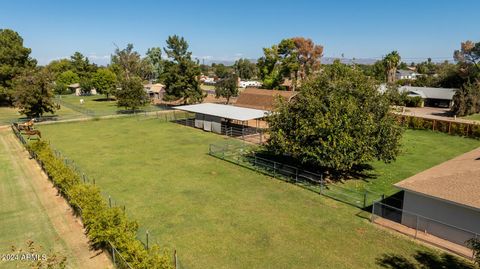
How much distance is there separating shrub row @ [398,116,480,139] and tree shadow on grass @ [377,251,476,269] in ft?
80.5

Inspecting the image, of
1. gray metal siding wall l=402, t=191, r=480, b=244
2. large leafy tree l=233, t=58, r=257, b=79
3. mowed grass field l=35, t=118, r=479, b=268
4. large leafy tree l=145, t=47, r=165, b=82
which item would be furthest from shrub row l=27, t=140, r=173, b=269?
large leafy tree l=233, t=58, r=257, b=79

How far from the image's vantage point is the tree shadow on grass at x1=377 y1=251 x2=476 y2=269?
47.5 ft

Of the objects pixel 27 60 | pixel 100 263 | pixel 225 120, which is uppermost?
pixel 27 60

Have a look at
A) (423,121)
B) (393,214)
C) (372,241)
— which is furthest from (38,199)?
(423,121)

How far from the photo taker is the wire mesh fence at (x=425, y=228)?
1566 cm

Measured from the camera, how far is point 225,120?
44438 millimetres

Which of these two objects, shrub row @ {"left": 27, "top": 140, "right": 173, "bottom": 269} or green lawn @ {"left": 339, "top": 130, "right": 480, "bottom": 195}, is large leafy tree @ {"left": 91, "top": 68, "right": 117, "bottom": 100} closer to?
shrub row @ {"left": 27, "top": 140, "right": 173, "bottom": 269}

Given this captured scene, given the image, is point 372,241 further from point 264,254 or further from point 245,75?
point 245,75

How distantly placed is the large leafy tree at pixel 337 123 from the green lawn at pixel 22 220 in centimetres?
1578

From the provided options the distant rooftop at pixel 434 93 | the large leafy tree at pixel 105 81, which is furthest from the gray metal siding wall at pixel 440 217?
the large leafy tree at pixel 105 81

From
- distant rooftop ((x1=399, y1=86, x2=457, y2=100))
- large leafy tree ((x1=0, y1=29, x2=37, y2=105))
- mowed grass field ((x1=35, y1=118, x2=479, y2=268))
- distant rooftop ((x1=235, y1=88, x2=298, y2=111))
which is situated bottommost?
mowed grass field ((x1=35, y1=118, x2=479, y2=268))

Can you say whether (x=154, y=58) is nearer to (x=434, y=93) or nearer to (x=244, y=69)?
(x=244, y=69)

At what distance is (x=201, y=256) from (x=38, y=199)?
1322 cm

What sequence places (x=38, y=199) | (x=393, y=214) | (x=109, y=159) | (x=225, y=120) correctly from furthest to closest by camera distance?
(x=225, y=120)
(x=109, y=159)
(x=38, y=199)
(x=393, y=214)
